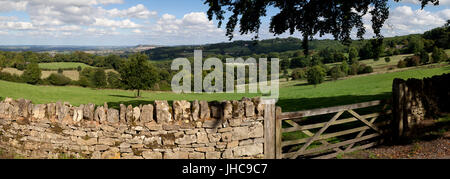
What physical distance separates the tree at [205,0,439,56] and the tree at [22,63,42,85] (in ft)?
240

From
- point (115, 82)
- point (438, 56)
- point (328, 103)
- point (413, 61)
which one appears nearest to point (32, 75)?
point (115, 82)

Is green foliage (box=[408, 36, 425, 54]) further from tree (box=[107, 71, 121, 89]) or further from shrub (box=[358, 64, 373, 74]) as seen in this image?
tree (box=[107, 71, 121, 89])

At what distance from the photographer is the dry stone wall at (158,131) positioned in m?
6.50

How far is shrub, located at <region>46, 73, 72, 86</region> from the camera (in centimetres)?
7056

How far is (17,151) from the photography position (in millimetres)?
7504

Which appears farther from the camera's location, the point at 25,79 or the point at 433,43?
the point at 25,79

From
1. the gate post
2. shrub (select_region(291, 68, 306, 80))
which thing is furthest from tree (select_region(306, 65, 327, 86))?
the gate post

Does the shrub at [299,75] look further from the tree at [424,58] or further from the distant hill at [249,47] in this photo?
the distant hill at [249,47]

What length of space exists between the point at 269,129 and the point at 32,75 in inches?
3125

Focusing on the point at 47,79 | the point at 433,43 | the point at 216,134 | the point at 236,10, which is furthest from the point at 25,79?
the point at 433,43

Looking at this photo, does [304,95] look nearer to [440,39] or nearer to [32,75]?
[440,39]

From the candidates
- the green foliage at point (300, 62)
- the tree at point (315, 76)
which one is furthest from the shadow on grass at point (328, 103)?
the green foliage at point (300, 62)

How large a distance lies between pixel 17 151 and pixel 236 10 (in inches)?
402
